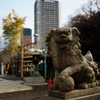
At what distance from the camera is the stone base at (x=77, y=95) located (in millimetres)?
3248

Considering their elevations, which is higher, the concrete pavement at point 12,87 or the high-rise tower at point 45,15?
the high-rise tower at point 45,15

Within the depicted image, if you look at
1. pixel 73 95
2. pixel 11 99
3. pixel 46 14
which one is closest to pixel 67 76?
pixel 73 95

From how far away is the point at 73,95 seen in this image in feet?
10.9

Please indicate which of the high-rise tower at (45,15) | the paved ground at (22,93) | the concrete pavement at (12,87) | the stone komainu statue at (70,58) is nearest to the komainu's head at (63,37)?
the stone komainu statue at (70,58)

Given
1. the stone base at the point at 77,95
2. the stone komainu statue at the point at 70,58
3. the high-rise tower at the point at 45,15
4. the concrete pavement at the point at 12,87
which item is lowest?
the concrete pavement at the point at 12,87

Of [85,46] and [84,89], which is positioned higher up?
[85,46]

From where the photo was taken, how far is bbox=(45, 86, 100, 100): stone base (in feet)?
10.7

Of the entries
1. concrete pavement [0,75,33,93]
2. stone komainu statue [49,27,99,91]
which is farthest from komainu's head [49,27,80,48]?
concrete pavement [0,75,33,93]

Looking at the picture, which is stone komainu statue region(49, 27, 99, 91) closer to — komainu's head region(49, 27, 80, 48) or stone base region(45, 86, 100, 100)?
komainu's head region(49, 27, 80, 48)

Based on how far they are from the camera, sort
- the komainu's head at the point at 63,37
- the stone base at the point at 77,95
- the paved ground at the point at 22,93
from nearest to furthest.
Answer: the stone base at the point at 77,95 → the komainu's head at the point at 63,37 → the paved ground at the point at 22,93

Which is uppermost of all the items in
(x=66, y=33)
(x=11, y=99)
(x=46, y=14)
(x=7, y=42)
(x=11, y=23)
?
(x=46, y=14)

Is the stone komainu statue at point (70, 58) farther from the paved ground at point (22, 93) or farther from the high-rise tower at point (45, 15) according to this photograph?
the high-rise tower at point (45, 15)

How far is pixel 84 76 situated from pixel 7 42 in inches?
851

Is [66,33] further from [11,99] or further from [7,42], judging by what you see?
[7,42]
